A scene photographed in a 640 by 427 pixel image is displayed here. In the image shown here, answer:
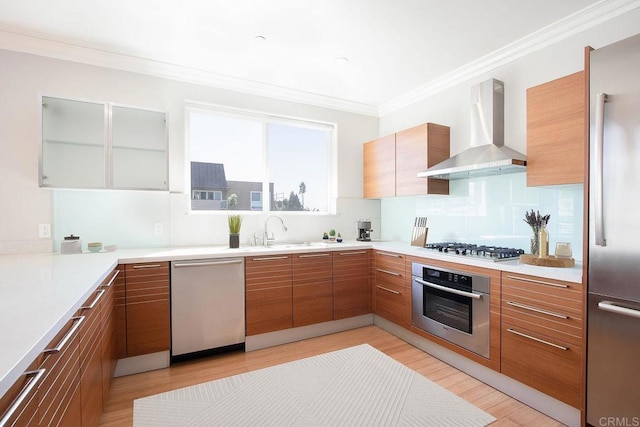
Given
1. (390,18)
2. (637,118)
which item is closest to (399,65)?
(390,18)

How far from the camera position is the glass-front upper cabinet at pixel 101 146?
2381mm

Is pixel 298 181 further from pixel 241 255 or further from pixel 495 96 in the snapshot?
pixel 495 96

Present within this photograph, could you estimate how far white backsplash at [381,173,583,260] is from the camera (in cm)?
229

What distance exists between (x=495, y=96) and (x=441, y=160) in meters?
0.74

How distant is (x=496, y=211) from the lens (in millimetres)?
2801

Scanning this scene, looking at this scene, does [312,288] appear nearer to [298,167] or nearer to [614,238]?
[298,167]

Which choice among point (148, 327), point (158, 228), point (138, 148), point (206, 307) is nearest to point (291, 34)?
point (138, 148)

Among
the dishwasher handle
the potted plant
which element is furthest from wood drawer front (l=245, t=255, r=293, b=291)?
the potted plant

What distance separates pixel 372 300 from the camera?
11.2 ft

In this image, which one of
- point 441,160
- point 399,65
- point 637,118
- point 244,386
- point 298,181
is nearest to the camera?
point 637,118

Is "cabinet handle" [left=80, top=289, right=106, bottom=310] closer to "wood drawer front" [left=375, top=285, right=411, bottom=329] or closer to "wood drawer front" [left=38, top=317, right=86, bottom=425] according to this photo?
"wood drawer front" [left=38, top=317, right=86, bottom=425]

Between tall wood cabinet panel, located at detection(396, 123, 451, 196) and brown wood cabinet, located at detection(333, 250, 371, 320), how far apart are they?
883mm

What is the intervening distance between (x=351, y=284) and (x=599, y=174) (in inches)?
88.1

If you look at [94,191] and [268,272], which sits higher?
[94,191]
